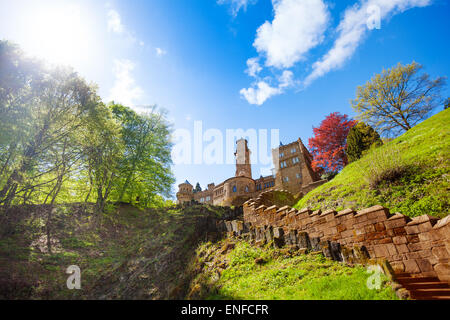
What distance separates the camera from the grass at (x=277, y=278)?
4.09 meters

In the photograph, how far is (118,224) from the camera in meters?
13.6

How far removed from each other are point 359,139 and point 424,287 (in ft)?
66.9

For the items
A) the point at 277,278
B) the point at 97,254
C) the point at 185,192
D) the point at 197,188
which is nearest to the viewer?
the point at 277,278

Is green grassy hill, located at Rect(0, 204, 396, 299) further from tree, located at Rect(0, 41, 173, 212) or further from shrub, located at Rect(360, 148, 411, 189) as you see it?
shrub, located at Rect(360, 148, 411, 189)

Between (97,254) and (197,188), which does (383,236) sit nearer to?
(97,254)

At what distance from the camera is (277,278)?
5.45m

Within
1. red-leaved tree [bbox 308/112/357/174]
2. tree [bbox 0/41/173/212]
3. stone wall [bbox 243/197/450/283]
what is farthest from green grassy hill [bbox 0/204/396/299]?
red-leaved tree [bbox 308/112/357/174]

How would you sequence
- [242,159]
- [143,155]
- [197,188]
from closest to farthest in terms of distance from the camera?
[143,155], [242,159], [197,188]

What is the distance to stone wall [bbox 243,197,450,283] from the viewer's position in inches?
165

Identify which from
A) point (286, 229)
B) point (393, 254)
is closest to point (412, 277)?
point (393, 254)

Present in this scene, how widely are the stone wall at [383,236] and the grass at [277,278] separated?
68 cm

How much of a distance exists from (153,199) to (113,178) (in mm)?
5033

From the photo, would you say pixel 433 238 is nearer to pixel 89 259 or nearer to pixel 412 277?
pixel 412 277

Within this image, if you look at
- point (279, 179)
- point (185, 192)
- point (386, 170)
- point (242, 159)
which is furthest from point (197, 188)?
point (386, 170)
